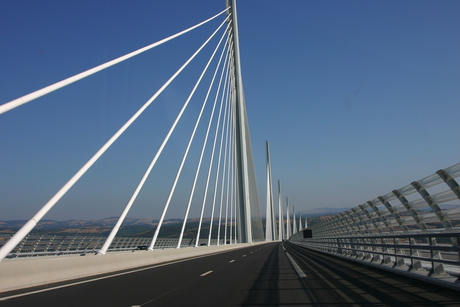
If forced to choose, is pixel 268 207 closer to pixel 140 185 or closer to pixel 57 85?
pixel 140 185

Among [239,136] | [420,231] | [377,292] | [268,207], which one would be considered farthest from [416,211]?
[268,207]

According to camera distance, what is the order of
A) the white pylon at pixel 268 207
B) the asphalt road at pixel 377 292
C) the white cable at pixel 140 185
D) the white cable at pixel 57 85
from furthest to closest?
the white pylon at pixel 268 207 → the white cable at pixel 140 185 → the white cable at pixel 57 85 → the asphalt road at pixel 377 292

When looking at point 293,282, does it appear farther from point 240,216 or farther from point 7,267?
point 240,216

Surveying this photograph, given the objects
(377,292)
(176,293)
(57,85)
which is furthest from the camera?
(57,85)

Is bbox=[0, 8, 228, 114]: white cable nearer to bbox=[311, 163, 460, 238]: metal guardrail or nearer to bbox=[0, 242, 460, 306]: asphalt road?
bbox=[0, 242, 460, 306]: asphalt road

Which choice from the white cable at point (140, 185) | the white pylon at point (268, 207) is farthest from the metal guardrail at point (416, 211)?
the white pylon at point (268, 207)

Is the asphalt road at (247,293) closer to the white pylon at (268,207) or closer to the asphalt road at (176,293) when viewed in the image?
the asphalt road at (176,293)

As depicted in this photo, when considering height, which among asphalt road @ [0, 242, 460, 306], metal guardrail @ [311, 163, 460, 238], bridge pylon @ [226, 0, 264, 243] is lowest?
asphalt road @ [0, 242, 460, 306]

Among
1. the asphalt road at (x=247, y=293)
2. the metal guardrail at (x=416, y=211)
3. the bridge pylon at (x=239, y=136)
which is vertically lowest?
the asphalt road at (x=247, y=293)

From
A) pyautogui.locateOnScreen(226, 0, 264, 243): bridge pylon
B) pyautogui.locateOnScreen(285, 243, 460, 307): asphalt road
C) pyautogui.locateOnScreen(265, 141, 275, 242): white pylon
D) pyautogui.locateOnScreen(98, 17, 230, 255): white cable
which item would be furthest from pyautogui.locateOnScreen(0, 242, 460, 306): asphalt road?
pyautogui.locateOnScreen(265, 141, 275, 242): white pylon

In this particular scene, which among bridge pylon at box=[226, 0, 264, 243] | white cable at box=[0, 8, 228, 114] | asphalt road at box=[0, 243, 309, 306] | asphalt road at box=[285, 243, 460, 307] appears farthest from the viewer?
bridge pylon at box=[226, 0, 264, 243]

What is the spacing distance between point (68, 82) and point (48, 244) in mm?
20348

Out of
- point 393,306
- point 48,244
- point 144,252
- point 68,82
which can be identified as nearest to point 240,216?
point 48,244

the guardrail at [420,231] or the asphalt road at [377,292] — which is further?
the guardrail at [420,231]
